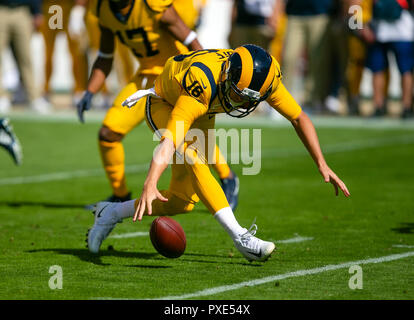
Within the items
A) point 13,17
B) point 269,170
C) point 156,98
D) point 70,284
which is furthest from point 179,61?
point 13,17

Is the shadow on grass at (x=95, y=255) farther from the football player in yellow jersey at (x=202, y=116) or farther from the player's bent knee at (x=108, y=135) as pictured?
the player's bent knee at (x=108, y=135)

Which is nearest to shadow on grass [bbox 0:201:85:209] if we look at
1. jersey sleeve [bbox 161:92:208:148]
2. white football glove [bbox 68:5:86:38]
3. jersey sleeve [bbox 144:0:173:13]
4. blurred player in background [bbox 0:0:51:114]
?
jersey sleeve [bbox 144:0:173:13]

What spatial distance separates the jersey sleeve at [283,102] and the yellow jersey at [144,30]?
1.97m

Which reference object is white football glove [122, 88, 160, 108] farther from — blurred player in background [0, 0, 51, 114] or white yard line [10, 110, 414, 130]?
blurred player in background [0, 0, 51, 114]

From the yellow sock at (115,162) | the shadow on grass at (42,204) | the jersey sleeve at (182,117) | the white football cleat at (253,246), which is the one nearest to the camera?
the jersey sleeve at (182,117)

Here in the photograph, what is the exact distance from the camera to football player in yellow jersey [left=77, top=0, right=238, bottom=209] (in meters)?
7.45

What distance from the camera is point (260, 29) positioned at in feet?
47.8

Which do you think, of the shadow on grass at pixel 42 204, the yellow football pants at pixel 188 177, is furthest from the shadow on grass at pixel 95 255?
the shadow on grass at pixel 42 204

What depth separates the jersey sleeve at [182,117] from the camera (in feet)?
17.3

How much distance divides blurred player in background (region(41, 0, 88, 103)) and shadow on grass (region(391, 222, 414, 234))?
9.22m

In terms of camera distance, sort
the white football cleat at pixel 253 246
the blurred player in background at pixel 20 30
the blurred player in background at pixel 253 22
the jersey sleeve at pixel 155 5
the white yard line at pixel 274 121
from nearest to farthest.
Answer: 1. the white football cleat at pixel 253 246
2. the jersey sleeve at pixel 155 5
3. the white yard line at pixel 274 121
4. the blurred player in background at pixel 253 22
5. the blurred player in background at pixel 20 30

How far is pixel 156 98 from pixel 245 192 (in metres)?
3.14

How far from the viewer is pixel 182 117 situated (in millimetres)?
5332

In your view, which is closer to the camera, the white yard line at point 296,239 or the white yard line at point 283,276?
the white yard line at point 283,276
